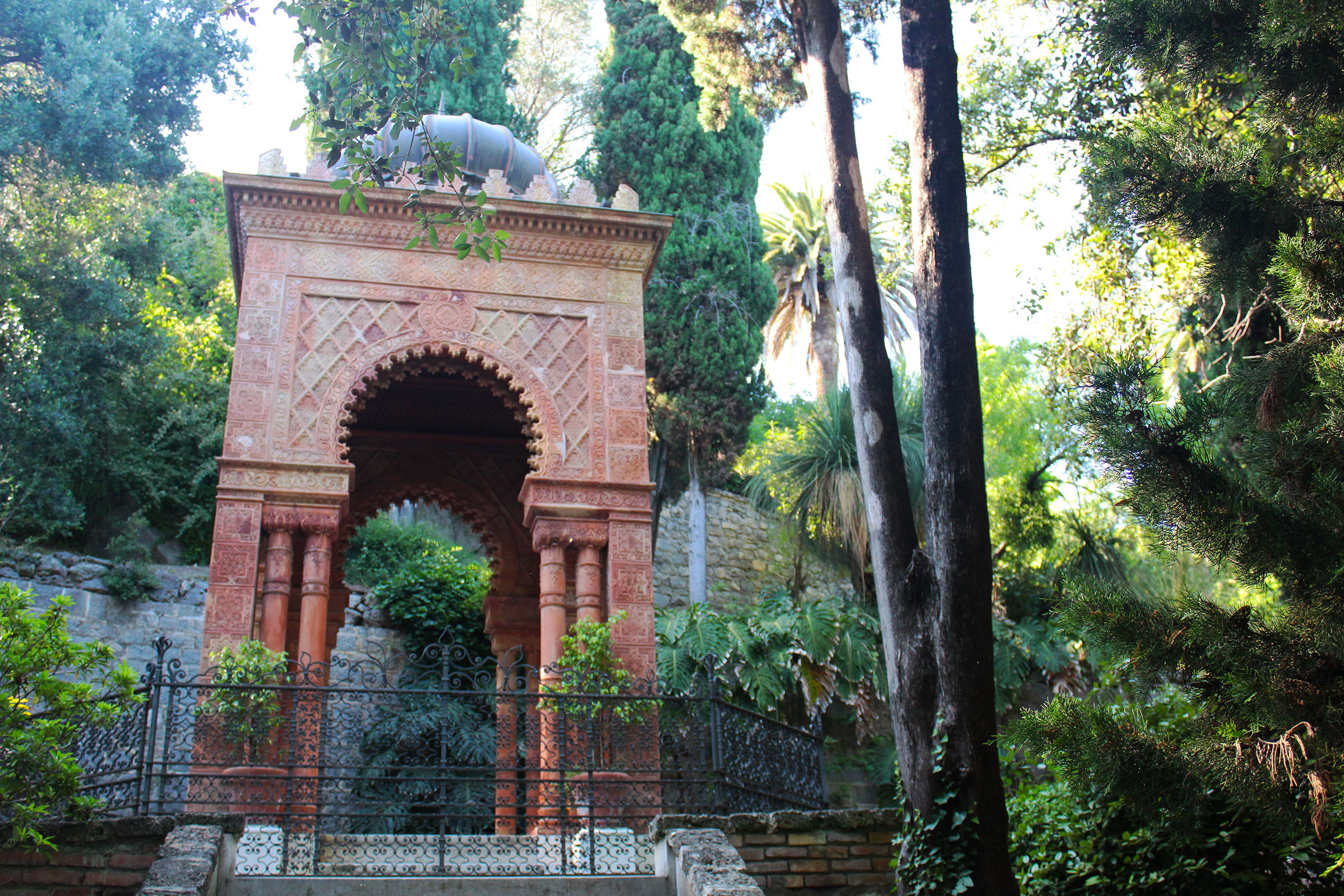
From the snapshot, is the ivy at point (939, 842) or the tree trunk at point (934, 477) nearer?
the ivy at point (939, 842)

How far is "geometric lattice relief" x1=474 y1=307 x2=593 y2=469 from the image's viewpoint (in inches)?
365

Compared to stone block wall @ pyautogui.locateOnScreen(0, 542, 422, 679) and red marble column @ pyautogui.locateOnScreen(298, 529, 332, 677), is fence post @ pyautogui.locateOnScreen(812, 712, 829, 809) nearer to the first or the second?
red marble column @ pyautogui.locateOnScreen(298, 529, 332, 677)

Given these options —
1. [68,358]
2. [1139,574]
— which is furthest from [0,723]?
[1139,574]

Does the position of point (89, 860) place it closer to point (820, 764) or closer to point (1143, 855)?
point (820, 764)

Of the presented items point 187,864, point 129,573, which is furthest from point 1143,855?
point 129,573

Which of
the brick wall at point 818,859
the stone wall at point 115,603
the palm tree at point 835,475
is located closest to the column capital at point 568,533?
the brick wall at point 818,859

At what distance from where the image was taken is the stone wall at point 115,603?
43.7 feet

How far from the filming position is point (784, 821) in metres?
6.34

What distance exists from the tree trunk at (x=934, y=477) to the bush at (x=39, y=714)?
13.1 feet

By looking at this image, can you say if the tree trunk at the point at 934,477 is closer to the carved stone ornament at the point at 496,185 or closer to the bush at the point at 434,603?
the carved stone ornament at the point at 496,185

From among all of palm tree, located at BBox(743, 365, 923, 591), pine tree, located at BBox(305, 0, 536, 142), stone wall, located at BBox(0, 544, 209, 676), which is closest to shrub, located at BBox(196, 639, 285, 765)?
stone wall, located at BBox(0, 544, 209, 676)

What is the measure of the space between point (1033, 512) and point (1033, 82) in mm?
5982

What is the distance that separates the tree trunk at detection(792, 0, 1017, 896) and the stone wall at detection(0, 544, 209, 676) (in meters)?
10.3

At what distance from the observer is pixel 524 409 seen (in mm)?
9430
